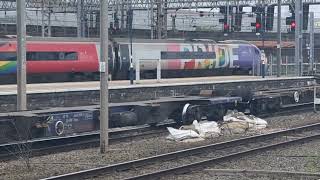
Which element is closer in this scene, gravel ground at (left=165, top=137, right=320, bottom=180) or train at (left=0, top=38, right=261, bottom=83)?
gravel ground at (left=165, top=137, right=320, bottom=180)

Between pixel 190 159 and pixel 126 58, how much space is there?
20535 mm

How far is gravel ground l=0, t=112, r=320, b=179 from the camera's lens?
12.5 meters

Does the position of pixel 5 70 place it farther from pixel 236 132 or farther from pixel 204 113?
pixel 236 132

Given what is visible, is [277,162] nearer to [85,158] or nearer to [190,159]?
[190,159]

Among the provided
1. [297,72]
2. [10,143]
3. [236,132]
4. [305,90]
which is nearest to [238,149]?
[236,132]

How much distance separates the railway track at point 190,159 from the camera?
1207 cm

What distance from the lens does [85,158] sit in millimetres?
14438

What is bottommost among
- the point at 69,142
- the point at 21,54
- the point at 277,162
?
the point at 69,142

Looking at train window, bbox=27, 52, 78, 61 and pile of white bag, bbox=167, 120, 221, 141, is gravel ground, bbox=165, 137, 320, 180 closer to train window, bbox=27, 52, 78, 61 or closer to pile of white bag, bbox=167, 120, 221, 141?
pile of white bag, bbox=167, 120, 221, 141

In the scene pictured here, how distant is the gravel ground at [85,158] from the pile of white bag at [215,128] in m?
0.39

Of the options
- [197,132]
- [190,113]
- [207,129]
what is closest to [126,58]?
[190,113]

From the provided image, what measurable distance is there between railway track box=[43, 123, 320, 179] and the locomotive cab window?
15112 mm

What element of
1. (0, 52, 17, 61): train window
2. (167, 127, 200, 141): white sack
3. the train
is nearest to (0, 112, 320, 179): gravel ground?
(167, 127, 200, 141): white sack

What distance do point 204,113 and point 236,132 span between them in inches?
94.8
